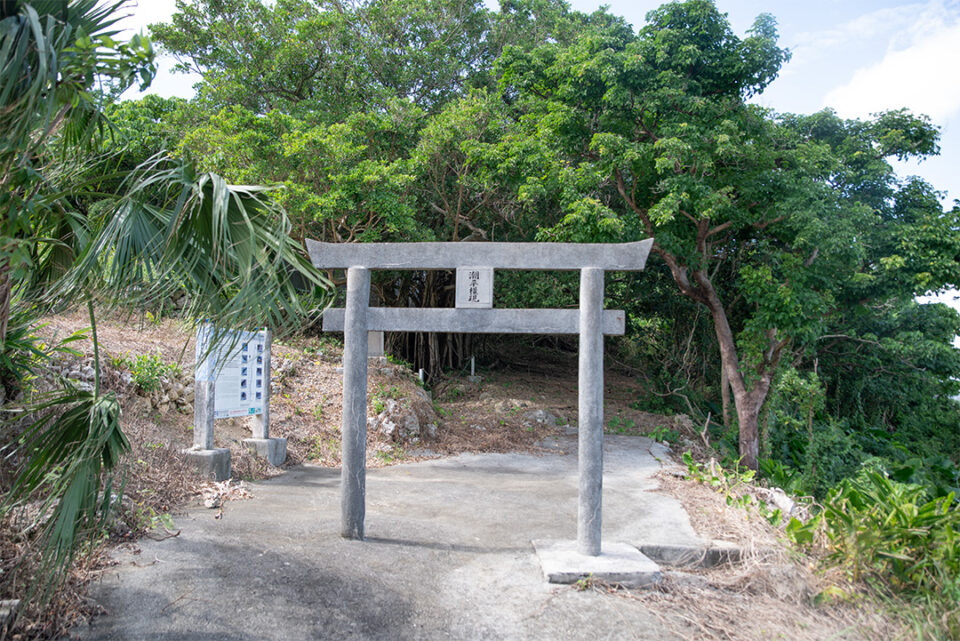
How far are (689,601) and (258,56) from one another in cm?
1382

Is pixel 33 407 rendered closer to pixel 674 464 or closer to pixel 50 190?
pixel 50 190

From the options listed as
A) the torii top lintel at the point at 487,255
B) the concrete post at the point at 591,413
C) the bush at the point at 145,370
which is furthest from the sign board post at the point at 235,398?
the concrete post at the point at 591,413

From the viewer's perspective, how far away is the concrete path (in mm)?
3439

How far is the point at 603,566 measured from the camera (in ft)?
13.9

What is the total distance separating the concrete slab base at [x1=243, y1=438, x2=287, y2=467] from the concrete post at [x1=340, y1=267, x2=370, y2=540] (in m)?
2.84

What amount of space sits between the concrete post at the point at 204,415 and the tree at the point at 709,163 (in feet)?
20.5

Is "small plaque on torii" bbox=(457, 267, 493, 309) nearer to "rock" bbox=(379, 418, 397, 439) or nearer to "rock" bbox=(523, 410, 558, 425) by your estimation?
"rock" bbox=(379, 418, 397, 439)

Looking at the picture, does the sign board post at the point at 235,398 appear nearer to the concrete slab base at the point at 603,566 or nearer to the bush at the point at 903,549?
the concrete slab base at the point at 603,566

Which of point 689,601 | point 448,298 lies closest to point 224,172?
point 448,298

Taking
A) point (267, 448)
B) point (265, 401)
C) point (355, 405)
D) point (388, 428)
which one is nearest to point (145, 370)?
point (265, 401)

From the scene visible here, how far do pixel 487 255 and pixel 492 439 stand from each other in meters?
5.94

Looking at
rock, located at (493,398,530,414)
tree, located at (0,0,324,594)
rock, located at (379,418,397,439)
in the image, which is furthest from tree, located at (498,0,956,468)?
tree, located at (0,0,324,594)

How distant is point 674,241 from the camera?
11.0 metres

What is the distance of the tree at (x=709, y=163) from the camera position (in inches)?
389
